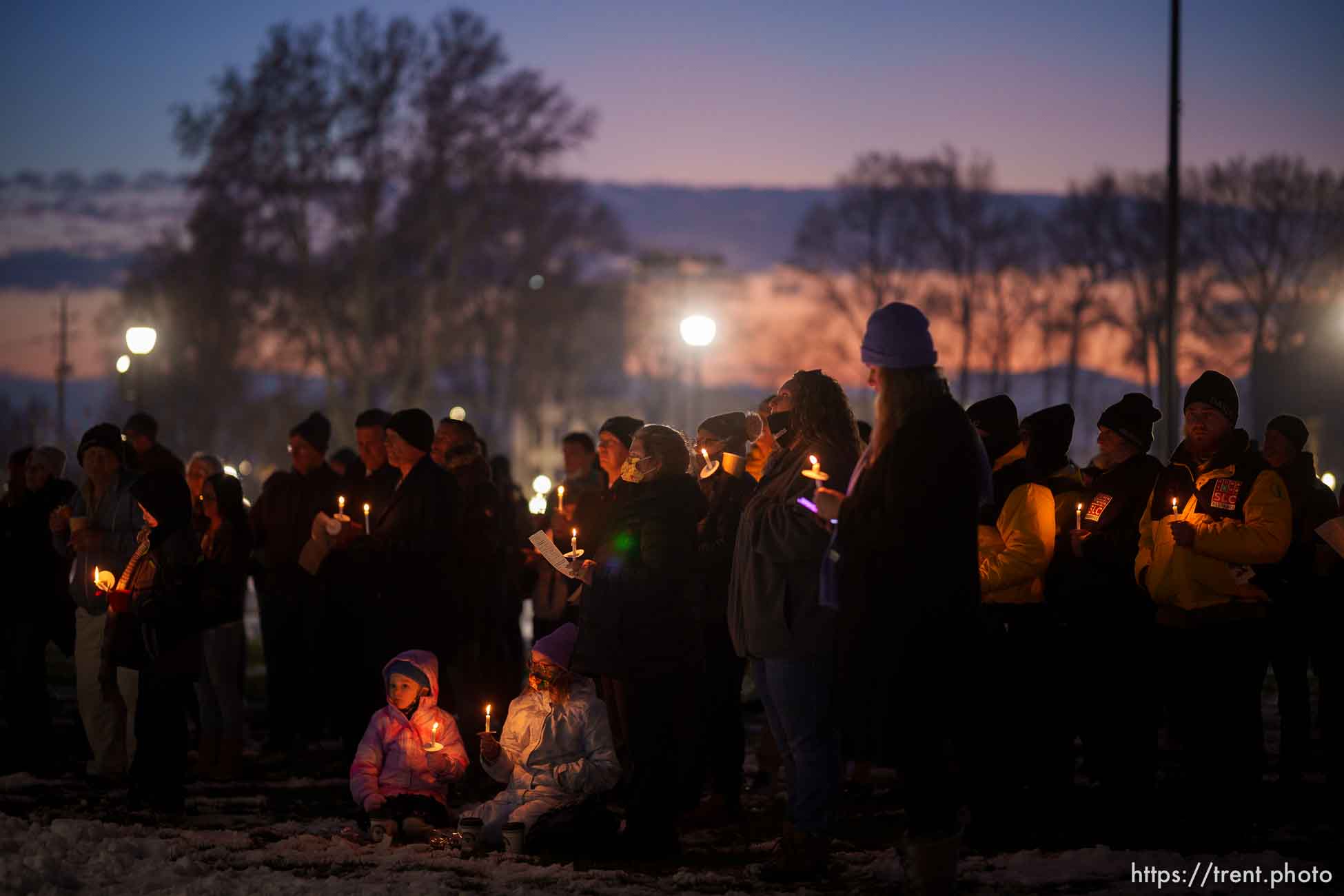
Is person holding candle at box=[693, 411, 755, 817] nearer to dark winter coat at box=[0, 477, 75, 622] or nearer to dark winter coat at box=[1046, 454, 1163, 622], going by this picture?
dark winter coat at box=[1046, 454, 1163, 622]

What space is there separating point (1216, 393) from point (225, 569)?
6.33 meters

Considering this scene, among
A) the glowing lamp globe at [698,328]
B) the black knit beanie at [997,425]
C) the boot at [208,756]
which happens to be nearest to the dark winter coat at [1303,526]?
the black knit beanie at [997,425]

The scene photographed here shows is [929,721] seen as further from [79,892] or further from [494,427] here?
[494,427]

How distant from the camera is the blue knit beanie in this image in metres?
6.34

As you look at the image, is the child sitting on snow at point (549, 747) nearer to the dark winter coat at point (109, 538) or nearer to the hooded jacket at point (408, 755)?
the hooded jacket at point (408, 755)

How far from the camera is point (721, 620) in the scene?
9.41m

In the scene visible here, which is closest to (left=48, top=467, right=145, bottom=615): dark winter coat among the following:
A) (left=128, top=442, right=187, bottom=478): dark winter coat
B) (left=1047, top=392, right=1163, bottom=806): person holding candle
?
(left=128, top=442, right=187, bottom=478): dark winter coat

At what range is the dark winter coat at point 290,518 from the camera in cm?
1218

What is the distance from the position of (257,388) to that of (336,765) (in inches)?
1966

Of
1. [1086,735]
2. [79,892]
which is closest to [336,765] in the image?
[79,892]

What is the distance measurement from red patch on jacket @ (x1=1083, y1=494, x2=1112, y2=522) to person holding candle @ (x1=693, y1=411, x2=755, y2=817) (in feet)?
6.02

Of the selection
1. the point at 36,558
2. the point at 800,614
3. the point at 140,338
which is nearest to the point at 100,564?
the point at 36,558

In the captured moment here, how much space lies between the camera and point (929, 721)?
20.1ft

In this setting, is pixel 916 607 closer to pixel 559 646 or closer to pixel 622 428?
pixel 559 646
